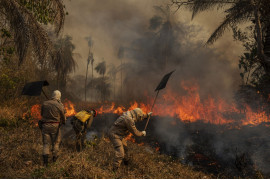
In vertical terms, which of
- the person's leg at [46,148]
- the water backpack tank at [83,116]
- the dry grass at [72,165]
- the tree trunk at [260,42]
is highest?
the tree trunk at [260,42]

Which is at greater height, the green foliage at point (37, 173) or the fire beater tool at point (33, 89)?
the fire beater tool at point (33, 89)

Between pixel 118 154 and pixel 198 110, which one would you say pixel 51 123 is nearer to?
pixel 118 154

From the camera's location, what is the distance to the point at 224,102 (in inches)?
699

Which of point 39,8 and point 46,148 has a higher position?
point 39,8

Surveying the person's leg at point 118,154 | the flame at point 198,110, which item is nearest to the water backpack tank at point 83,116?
the person's leg at point 118,154

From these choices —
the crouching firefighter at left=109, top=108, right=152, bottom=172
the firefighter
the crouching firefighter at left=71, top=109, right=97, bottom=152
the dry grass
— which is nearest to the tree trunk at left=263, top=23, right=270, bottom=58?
the dry grass

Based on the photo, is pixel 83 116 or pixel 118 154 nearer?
pixel 118 154

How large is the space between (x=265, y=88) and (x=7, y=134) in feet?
45.5

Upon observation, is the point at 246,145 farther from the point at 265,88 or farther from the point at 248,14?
the point at 248,14

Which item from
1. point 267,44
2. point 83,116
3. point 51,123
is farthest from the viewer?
point 267,44

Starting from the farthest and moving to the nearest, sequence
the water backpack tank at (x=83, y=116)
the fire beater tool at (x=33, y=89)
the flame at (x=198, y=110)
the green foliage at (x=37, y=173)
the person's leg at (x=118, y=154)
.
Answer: the flame at (x=198, y=110)
the water backpack tank at (x=83, y=116)
the fire beater tool at (x=33, y=89)
the person's leg at (x=118, y=154)
the green foliage at (x=37, y=173)

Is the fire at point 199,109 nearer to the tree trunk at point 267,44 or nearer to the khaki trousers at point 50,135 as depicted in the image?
the tree trunk at point 267,44

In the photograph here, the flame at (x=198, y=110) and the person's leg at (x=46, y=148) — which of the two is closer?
the person's leg at (x=46, y=148)

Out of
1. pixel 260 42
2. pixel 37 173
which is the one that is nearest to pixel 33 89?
pixel 37 173
